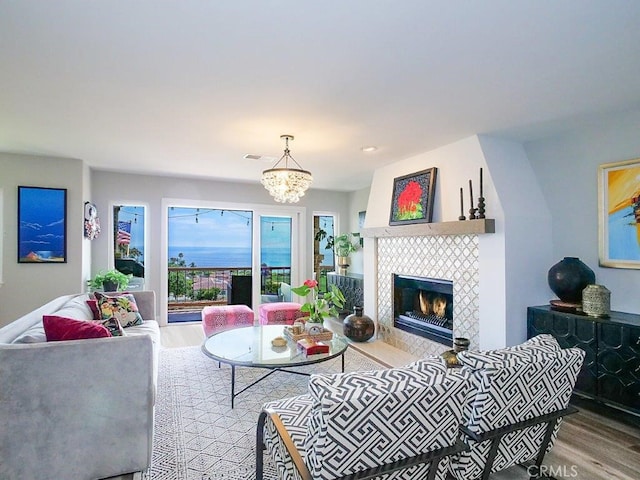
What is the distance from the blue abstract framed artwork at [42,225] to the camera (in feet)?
14.5

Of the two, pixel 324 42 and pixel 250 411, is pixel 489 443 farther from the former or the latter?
pixel 324 42

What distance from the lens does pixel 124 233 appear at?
5.77 meters

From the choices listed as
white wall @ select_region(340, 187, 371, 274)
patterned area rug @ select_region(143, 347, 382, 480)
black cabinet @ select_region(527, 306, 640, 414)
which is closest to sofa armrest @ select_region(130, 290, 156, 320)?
patterned area rug @ select_region(143, 347, 382, 480)

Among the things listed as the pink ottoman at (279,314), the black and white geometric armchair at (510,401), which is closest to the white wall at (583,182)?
the black and white geometric armchair at (510,401)

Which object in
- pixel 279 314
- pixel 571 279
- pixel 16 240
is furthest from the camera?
pixel 279 314

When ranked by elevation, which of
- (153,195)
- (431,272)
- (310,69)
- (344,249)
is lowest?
(431,272)

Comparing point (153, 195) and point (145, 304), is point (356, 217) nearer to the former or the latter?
point (153, 195)

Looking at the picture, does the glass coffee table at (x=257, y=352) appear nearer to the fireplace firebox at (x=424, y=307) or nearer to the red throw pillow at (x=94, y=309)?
the red throw pillow at (x=94, y=309)

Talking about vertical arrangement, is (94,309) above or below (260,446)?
above

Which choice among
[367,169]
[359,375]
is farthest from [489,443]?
[367,169]

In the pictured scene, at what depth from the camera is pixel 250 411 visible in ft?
9.41

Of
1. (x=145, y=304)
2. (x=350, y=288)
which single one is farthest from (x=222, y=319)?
(x=350, y=288)

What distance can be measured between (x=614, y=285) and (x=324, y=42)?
3.28m

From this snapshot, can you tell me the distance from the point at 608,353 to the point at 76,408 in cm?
369
